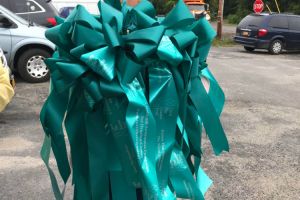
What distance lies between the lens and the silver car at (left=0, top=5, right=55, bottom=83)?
866 centimetres

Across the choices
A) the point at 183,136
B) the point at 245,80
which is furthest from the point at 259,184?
the point at 245,80

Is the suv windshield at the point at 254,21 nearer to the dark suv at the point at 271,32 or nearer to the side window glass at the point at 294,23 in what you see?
the dark suv at the point at 271,32

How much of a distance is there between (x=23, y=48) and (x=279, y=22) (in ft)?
38.5

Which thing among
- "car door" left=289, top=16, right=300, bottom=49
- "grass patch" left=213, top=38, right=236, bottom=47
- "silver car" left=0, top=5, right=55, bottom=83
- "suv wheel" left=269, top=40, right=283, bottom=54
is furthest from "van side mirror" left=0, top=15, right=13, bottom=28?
"grass patch" left=213, top=38, right=236, bottom=47

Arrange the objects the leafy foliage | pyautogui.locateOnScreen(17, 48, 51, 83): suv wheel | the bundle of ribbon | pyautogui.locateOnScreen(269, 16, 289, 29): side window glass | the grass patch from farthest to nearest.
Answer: the leafy foliage
the grass patch
pyautogui.locateOnScreen(269, 16, 289, 29): side window glass
pyautogui.locateOnScreen(17, 48, 51, 83): suv wheel
the bundle of ribbon

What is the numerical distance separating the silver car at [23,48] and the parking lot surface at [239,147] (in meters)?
0.27

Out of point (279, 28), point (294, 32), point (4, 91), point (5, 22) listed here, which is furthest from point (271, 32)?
point (4, 91)

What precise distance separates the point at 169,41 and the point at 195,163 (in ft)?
2.34

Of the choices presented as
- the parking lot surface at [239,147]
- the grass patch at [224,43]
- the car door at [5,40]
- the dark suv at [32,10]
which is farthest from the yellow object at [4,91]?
the grass patch at [224,43]

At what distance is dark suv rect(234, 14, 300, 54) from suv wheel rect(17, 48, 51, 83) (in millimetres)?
10361

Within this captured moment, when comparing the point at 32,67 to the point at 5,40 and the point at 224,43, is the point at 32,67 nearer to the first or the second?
the point at 5,40

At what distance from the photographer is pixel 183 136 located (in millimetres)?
2059

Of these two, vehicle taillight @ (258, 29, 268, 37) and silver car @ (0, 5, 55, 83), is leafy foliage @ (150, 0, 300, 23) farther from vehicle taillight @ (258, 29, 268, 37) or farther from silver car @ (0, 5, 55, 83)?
silver car @ (0, 5, 55, 83)

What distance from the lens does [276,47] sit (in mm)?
17359
